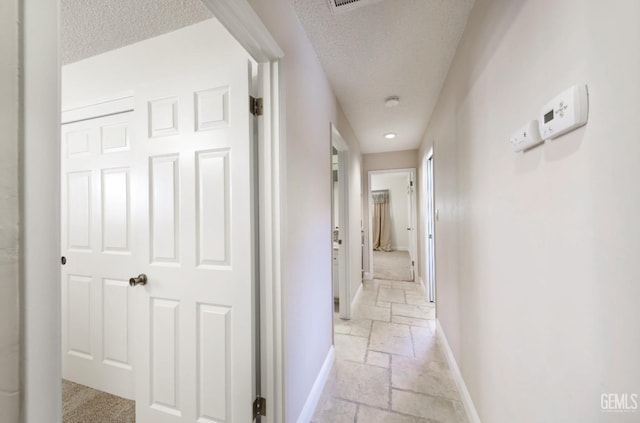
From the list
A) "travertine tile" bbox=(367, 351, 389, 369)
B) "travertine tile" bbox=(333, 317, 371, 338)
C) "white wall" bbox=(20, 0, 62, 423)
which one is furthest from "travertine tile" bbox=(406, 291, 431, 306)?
"white wall" bbox=(20, 0, 62, 423)

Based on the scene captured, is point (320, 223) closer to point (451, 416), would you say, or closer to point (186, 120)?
point (186, 120)

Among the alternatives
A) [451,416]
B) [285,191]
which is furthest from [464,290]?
[285,191]

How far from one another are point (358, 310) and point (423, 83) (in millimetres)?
2735

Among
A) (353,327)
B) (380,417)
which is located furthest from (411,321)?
(380,417)

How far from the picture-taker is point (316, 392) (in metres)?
1.68

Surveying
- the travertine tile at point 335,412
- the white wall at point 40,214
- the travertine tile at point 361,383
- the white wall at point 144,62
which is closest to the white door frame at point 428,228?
the travertine tile at point 361,383

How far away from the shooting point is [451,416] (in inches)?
61.2

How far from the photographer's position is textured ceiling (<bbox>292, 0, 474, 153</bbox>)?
1.40 m

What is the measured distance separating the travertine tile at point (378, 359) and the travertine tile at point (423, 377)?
0.06 m

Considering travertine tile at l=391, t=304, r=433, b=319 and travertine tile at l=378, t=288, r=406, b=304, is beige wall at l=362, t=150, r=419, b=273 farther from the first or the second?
travertine tile at l=391, t=304, r=433, b=319

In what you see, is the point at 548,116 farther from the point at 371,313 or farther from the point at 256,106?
the point at 371,313

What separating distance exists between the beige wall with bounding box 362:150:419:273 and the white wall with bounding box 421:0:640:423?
3.00 m

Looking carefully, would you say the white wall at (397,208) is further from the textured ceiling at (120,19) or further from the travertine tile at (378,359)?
the textured ceiling at (120,19)

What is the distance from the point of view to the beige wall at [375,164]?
175 inches
